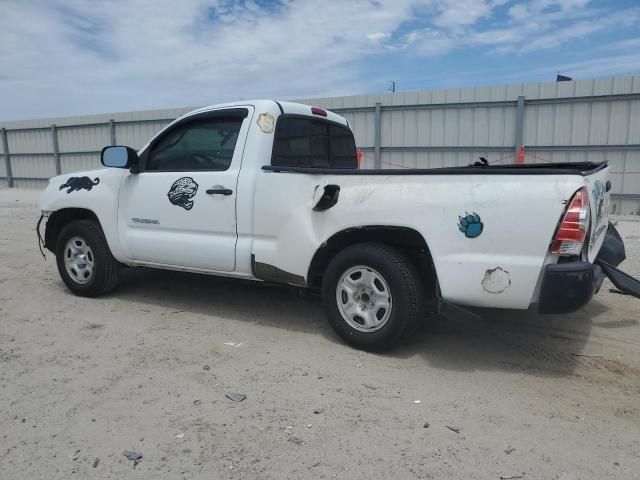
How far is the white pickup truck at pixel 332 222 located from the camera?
3.25 metres

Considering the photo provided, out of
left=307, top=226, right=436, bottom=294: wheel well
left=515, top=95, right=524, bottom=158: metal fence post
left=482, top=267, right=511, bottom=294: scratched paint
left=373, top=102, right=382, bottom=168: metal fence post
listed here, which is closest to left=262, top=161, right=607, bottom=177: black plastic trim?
left=307, top=226, right=436, bottom=294: wheel well

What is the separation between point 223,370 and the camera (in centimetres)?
363

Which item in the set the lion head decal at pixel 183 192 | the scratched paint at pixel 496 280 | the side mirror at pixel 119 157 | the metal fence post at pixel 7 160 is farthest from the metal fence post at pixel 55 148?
the scratched paint at pixel 496 280

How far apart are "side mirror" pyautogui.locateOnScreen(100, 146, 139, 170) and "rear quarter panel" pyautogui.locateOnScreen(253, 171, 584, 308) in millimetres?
1644

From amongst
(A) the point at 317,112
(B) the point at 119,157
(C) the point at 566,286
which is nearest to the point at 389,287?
(C) the point at 566,286

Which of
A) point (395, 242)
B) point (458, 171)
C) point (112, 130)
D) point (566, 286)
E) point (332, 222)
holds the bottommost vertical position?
point (566, 286)

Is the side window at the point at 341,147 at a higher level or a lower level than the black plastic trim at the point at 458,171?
higher

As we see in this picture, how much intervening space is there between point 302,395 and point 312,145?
97.9 inches

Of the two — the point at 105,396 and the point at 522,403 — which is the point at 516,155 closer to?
the point at 522,403

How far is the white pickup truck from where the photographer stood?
325cm

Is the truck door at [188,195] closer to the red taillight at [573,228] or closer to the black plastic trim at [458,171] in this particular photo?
the black plastic trim at [458,171]

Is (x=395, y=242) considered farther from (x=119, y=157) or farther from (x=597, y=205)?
(x=119, y=157)

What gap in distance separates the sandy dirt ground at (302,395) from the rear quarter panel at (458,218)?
660 mm

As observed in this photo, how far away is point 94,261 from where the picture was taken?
5195 mm
